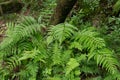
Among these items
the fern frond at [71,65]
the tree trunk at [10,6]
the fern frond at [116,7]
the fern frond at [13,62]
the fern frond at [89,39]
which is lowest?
the fern frond at [13,62]

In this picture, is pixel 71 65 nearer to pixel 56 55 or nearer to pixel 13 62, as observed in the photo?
pixel 56 55

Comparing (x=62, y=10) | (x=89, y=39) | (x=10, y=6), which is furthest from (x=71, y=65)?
(x=10, y=6)

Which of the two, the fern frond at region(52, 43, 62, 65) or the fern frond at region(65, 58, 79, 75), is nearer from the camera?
the fern frond at region(65, 58, 79, 75)

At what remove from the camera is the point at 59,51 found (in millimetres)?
5113

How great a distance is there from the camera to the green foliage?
4.82 m

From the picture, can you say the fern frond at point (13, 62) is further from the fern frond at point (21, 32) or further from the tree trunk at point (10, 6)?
the tree trunk at point (10, 6)

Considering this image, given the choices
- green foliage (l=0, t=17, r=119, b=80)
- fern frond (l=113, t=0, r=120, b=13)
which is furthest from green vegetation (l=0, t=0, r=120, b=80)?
fern frond (l=113, t=0, r=120, b=13)

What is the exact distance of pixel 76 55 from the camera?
16.7 feet

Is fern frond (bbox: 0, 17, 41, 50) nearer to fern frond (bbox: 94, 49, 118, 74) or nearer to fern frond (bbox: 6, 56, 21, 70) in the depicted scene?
fern frond (bbox: 6, 56, 21, 70)

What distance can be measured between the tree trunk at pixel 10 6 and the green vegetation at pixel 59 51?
8.50ft

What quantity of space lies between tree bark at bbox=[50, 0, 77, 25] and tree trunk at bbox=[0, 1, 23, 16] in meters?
2.83

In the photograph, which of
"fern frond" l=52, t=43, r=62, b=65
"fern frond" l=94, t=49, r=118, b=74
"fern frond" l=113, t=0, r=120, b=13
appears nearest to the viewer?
"fern frond" l=94, t=49, r=118, b=74

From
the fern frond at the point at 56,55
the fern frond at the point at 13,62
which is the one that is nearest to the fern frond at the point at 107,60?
the fern frond at the point at 56,55

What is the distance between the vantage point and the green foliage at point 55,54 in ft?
15.8
